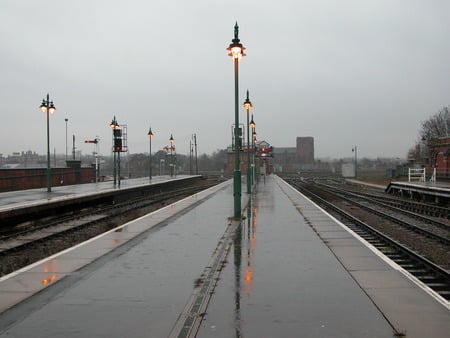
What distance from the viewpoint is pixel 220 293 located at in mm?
6648

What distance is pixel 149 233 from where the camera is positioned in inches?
515

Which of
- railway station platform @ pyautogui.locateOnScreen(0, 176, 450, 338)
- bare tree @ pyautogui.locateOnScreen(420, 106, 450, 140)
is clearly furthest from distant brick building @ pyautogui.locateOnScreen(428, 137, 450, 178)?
railway station platform @ pyautogui.locateOnScreen(0, 176, 450, 338)

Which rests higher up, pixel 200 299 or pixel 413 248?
pixel 200 299

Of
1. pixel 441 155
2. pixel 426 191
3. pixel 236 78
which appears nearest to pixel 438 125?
pixel 441 155

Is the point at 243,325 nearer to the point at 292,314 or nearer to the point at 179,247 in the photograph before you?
the point at 292,314

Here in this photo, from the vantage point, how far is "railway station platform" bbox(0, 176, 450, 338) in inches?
206

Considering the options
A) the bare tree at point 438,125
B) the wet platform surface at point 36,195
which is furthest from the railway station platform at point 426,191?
the bare tree at point 438,125

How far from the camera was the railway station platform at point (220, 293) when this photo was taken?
206 inches

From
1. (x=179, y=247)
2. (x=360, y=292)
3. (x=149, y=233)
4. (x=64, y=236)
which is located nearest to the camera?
(x=360, y=292)

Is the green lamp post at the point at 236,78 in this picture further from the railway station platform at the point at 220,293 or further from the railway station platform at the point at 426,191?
the railway station platform at the point at 426,191

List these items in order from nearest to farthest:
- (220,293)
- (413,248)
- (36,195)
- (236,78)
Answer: (220,293) < (413,248) < (236,78) < (36,195)

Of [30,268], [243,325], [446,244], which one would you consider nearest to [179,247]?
[30,268]

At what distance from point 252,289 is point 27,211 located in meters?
13.6

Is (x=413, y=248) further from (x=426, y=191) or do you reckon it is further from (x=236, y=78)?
(x=426, y=191)
